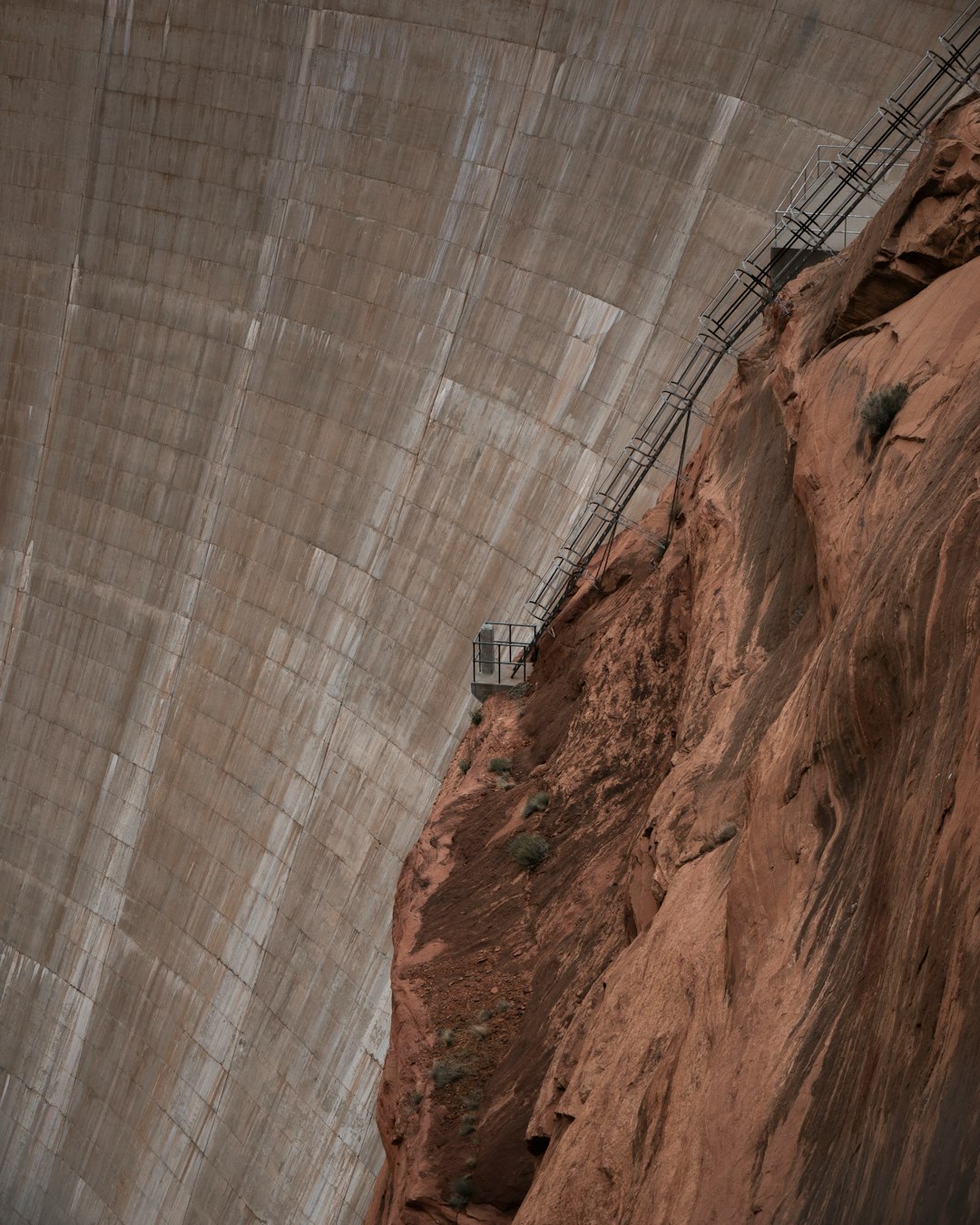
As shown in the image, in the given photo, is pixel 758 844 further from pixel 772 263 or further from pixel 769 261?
pixel 769 261

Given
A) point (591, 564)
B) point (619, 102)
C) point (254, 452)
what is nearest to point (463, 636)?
point (591, 564)

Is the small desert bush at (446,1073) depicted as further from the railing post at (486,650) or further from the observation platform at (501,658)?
the railing post at (486,650)

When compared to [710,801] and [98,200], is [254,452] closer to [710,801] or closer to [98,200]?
[98,200]

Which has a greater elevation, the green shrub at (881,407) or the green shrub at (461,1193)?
the green shrub at (881,407)

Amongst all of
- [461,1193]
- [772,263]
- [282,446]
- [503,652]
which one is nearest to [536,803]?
[461,1193]

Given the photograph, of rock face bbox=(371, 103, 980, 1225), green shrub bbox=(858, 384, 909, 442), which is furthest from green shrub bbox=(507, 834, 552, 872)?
green shrub bbox=(858, 384, 909, 442)

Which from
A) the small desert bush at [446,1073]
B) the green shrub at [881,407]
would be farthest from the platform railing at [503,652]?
the green shrub at [881,407]
